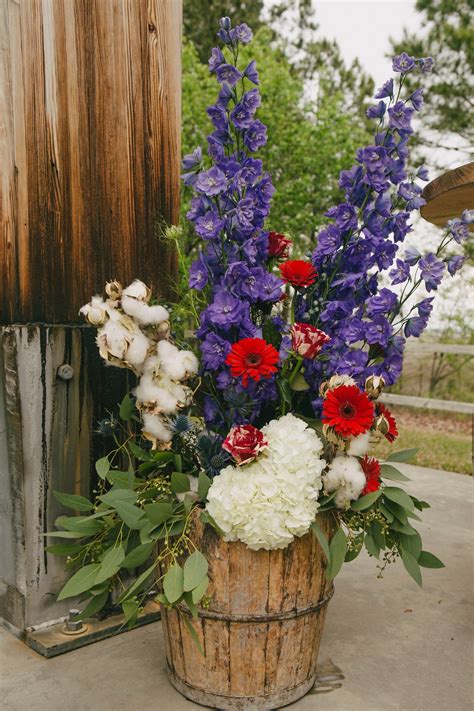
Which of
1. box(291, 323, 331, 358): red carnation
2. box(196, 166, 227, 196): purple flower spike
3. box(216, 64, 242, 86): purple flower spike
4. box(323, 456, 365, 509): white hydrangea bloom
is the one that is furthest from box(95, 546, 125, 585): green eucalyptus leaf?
box(216, 64, 242, 86): purple flower spike

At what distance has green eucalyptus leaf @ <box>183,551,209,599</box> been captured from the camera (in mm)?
1525

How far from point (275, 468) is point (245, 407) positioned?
0.60 ft

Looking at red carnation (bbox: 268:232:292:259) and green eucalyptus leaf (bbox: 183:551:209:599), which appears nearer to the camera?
green eucalyptus leaf (bbox: 183:551:209:599)

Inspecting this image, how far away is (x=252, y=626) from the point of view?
5.32 feet

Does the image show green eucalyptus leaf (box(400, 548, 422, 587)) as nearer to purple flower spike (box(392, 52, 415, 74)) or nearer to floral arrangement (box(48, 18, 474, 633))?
floral arrangement (box(48, 18, 474, 633))

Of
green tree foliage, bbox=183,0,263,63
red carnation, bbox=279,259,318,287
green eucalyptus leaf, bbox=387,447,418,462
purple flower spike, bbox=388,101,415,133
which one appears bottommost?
green eucalyptus leaf, bbox=387,447,418,462

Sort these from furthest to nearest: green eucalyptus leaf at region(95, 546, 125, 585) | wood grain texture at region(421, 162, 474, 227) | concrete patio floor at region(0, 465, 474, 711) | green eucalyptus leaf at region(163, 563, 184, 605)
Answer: wood grain texture at region(421, 162, 474, 227), concrete patio floor at region(0, 465, 474, 711), green eucalyptus leaf at region(95, 546, 125, 585), green eucalyptus leaf at region(163, 563, 184, 605)

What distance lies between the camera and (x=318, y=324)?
1.76 metres

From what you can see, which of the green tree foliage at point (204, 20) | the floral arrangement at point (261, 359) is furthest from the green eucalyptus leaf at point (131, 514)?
the green tree foliage at point (204, 20)

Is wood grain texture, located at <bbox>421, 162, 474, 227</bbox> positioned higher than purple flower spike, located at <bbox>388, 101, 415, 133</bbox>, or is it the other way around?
purple flower spike, located at <bbox>388, 101, 415, 133</bbox>

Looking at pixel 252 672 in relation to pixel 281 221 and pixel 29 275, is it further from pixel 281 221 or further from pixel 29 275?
pixel 281 221

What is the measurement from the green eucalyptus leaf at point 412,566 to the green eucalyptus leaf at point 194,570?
50 centimetres

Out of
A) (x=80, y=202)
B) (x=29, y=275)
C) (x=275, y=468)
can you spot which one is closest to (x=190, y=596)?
(x=275, y=468)

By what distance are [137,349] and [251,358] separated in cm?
30
